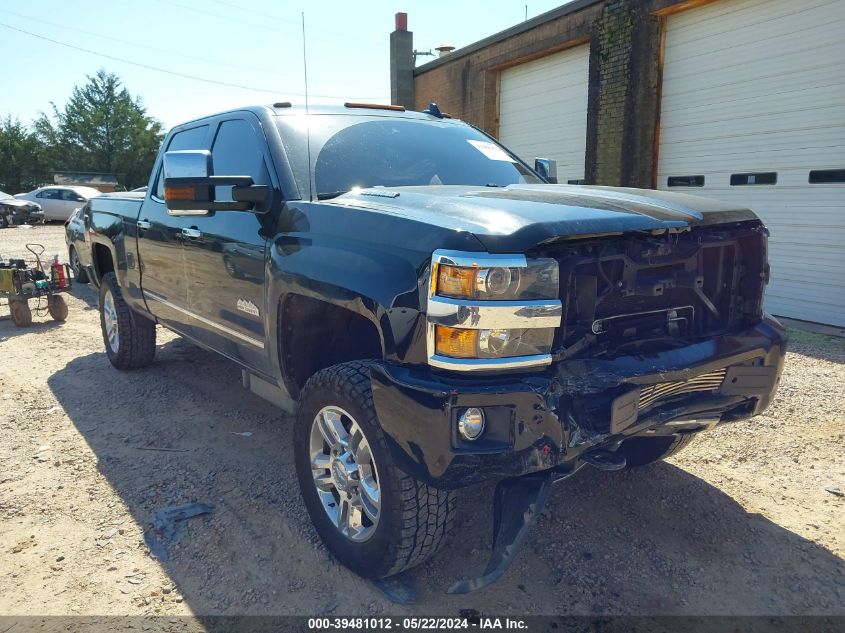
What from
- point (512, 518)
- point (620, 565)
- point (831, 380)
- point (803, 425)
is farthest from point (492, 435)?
point (831, 380)

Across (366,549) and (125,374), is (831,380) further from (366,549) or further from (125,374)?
(125,374)

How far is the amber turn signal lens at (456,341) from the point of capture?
212 centimetres

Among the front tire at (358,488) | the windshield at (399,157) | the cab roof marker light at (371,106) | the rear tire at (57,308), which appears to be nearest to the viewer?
the front tire at (358,488)

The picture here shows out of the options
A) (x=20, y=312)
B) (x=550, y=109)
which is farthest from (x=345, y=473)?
(x=550, y=109)

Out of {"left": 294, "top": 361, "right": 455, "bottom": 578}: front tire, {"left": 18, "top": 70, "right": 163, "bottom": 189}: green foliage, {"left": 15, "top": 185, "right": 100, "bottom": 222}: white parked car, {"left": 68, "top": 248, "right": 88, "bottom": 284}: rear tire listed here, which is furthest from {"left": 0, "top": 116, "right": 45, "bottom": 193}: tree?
{"left": 294, "top": 361, "right": 455, "bottom": 578}: front tire

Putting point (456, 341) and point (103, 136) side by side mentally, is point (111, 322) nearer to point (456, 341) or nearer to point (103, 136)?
point (456, 341)

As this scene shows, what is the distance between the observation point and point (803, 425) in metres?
4.15

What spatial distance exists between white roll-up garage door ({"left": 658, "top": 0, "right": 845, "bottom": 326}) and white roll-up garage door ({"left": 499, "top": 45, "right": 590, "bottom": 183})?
191 centimetres

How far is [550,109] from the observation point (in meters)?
11.5

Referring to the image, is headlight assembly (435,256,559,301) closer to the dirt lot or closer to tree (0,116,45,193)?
the dirt lot

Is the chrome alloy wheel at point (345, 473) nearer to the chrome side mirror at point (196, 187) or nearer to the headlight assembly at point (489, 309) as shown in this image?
the headlight assembly at point (489, 309)

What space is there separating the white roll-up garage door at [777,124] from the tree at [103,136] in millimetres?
42681

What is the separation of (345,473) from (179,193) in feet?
4.76

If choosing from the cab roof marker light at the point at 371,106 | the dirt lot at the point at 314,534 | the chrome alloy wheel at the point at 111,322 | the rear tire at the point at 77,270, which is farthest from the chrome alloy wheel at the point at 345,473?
the rear tire at the point at 77,270
